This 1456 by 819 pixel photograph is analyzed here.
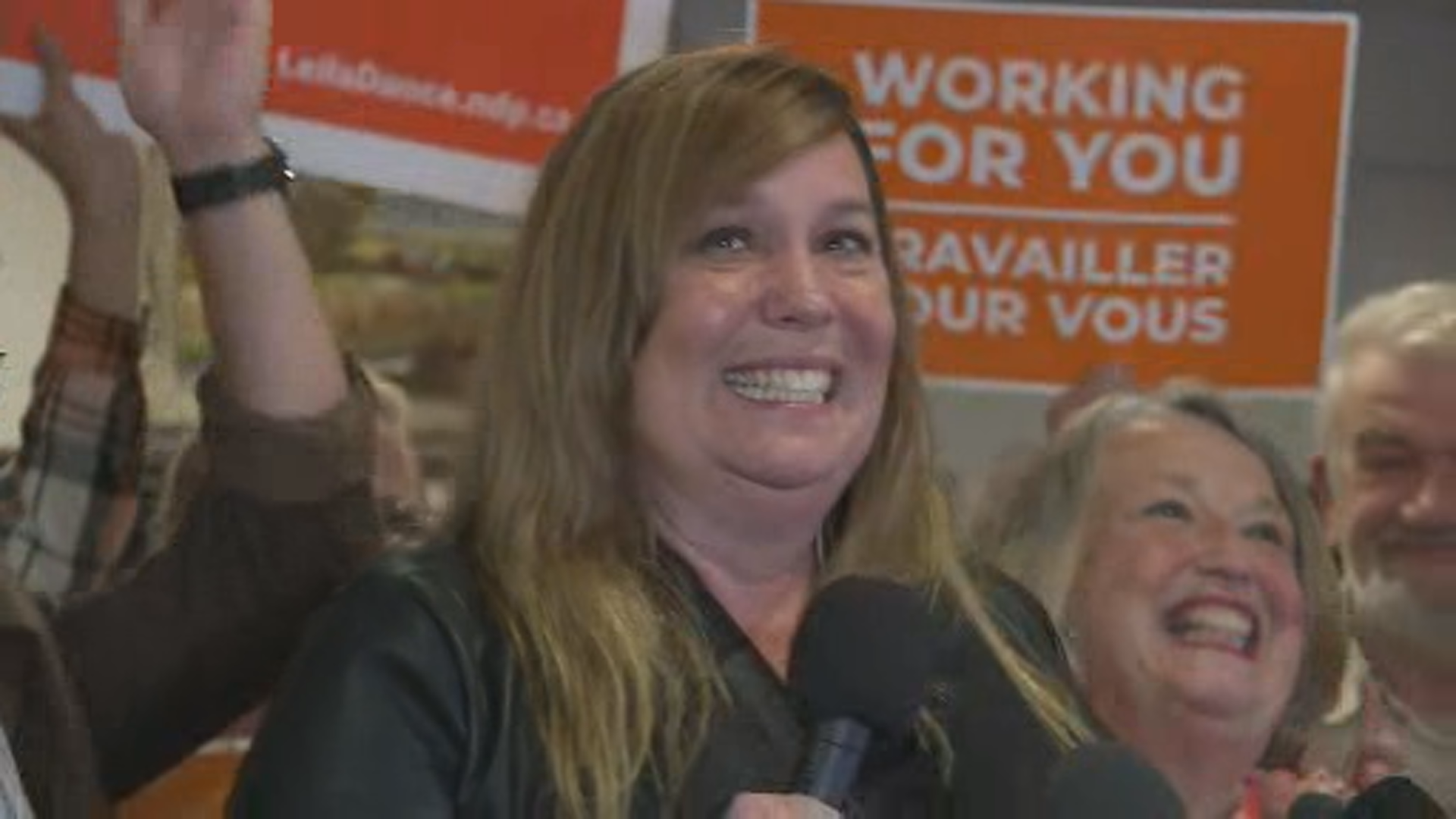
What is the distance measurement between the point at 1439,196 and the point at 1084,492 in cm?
58

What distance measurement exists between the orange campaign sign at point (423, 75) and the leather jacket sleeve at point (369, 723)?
3.00 ft

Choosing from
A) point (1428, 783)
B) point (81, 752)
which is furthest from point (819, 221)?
point (1428, 783)

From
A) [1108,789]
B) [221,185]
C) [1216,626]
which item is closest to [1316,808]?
[1216,626]

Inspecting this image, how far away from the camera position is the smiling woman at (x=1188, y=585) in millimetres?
2941


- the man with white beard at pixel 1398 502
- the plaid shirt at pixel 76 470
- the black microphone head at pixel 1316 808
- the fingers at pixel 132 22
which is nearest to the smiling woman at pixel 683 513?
the fingers at pixel 132 22

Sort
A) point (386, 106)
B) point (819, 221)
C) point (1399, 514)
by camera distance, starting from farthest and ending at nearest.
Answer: point (1399, 514) < point (386, 106) < point (819, 221)

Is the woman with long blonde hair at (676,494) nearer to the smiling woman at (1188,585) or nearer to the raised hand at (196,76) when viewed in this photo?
the raised hand at (196,76)

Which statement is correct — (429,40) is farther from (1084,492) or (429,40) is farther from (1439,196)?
(1439,196)

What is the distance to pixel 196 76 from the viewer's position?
2.12m

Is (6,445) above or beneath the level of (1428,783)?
above

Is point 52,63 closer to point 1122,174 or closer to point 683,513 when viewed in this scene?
point 683,513

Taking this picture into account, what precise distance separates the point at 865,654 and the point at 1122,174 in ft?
→ 4.73

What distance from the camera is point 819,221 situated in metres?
2.08

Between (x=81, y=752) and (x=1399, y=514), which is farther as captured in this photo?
(x=1399, y=514)
